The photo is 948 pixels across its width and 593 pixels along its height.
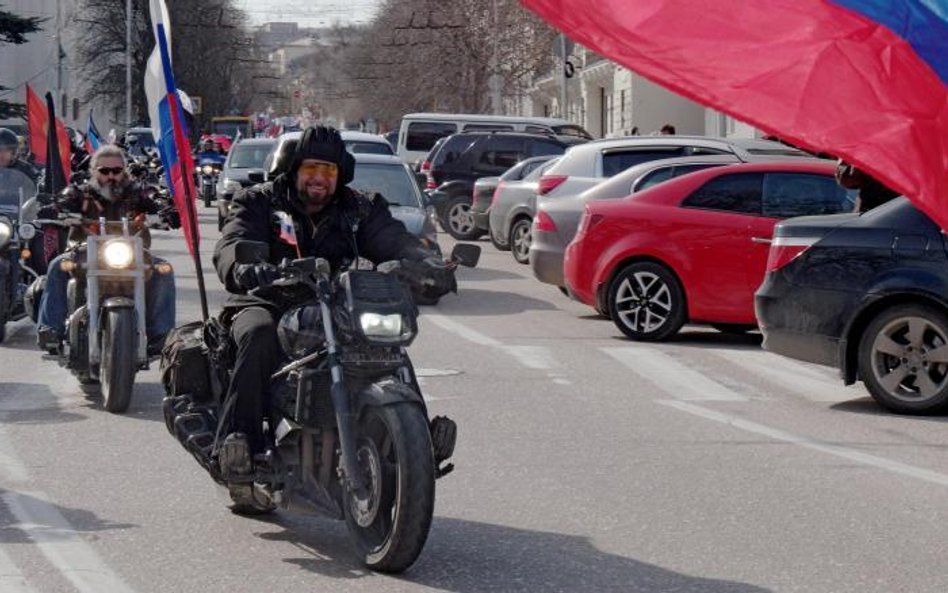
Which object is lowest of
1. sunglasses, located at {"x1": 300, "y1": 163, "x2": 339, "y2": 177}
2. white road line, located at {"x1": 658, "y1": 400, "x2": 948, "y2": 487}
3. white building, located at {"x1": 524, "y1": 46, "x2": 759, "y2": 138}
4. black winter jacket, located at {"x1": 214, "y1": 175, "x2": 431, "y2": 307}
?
white road line, located at {"x1": 658, "y1": 400, "x2": 948, "y2": 487}

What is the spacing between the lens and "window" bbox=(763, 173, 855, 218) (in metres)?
16.6

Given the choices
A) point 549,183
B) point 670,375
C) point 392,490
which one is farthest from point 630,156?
point 392,490

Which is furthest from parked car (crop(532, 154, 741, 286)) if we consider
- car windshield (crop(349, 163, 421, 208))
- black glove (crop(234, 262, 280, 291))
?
black glove (crop(234, 262, 280, 291))

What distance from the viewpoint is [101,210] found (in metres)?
13.1

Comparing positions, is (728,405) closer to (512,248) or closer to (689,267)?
(689,267)

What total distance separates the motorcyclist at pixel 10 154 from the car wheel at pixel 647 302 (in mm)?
5042

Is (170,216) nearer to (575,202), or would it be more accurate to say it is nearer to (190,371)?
(190,371)

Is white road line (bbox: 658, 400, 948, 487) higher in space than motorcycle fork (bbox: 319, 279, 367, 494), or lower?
lower

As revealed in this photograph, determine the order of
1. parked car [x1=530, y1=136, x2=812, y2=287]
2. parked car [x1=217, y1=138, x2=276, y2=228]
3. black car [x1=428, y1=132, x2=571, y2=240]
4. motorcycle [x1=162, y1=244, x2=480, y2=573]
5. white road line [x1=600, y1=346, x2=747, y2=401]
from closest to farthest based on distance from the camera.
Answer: motorcycle [x1=162, y1=244, x2=480, y2=573], white road line [x1=600, y1=346, x2=747, y2=401], parked car [x1=530, y1=136, x2=812, y2=287], parked car [x1=217, y1=138, x2=276, y2=228], black car [x1=428, y1=132, x2=571, y2=240]

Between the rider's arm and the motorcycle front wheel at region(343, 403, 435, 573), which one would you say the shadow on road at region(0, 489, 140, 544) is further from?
the motorcycle front wheel at region(343, 403, 435, 573)

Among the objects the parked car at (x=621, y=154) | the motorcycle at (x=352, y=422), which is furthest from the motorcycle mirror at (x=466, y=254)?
the parked car at (x=621, y=154)

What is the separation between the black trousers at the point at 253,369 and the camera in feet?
24.9

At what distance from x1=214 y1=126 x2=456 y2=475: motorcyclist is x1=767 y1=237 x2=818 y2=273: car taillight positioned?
213 inches

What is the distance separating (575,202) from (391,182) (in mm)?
3769
